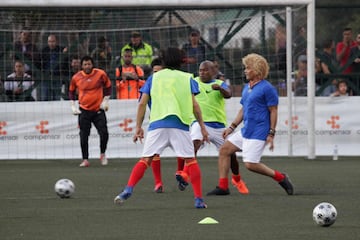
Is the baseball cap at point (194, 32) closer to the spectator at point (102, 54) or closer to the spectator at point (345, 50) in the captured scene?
the spectator at point (102, 54)

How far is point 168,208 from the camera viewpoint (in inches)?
473

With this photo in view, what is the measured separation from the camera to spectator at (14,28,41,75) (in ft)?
71.3

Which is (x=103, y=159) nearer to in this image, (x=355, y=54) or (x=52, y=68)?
(x=52, y=68)

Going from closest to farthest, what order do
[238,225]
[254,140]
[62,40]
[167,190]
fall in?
[238,225] < [254,140] < [167,190] < [62,40]

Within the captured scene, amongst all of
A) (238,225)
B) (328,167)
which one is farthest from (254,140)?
(328,167)

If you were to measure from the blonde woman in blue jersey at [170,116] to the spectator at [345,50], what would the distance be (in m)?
11.0

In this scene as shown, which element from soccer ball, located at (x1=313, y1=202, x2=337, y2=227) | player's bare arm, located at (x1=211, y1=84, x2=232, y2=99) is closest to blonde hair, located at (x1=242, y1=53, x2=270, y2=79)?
player's bare arm, located at (x1=211, y1=84, x2=232, y2=99)

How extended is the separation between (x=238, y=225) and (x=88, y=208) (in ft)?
7.87

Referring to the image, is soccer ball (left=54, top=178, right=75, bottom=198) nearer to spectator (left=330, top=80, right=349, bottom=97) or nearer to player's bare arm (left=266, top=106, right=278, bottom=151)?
player's bare arm (left=266, top=106, right=278, bottom=151)

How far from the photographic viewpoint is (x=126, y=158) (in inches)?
862

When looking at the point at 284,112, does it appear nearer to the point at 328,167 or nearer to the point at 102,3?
the point at 328,167

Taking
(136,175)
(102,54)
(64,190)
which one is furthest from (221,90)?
(102,54)

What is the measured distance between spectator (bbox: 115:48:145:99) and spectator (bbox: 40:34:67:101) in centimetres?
116

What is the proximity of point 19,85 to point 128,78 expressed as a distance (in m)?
→ 2.18
